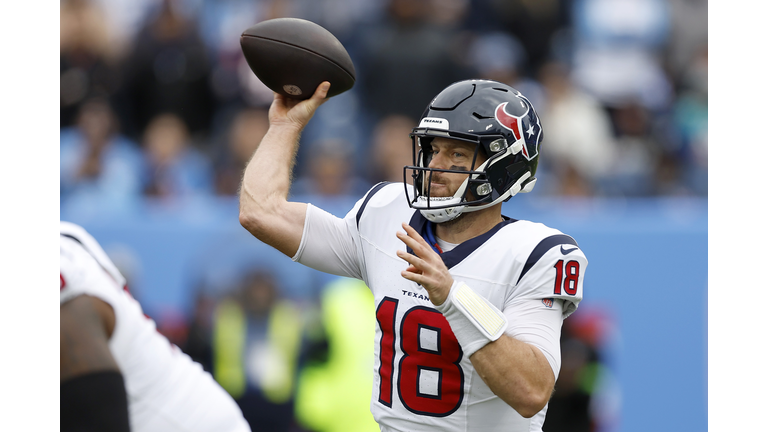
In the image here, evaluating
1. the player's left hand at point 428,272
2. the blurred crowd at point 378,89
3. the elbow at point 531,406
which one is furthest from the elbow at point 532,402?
the blurred crowd at point 378,89

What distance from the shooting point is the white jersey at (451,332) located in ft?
7.84

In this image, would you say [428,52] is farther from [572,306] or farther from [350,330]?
[572,306]

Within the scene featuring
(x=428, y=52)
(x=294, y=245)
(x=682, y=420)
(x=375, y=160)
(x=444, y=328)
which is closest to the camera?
(x=444, y=328)

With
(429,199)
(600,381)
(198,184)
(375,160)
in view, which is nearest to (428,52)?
(375,160)

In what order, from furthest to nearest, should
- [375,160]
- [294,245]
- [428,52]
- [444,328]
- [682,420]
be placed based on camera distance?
[428,52] → [375,160] → [682,420] → [294,245] → [444,328]

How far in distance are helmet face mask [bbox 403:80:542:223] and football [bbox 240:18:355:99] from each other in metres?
0.50

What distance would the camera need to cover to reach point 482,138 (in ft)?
8.21

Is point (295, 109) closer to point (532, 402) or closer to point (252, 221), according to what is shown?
point (252, 221)

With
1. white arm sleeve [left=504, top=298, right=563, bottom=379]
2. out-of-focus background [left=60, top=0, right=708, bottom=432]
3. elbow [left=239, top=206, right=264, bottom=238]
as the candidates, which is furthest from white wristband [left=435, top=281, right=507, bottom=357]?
out-of-focus background [left=60, top=0, right=708, bottom=432]

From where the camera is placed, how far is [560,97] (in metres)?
6.34

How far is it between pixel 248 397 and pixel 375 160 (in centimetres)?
195

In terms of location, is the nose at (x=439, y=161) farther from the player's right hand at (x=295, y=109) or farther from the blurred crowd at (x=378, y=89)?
the blurred crowd at (x=378, y=89)

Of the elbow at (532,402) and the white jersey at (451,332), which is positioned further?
the white jersey at (451,332)

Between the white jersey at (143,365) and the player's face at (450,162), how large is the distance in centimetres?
117
